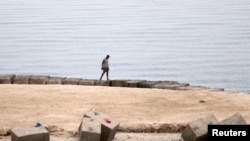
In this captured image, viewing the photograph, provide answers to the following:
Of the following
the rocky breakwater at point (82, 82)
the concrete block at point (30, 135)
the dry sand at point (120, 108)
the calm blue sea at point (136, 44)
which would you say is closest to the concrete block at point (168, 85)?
the rocky breakwater at point (82, 82)

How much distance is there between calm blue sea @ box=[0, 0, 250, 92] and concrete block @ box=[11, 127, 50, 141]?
12894 millimetres

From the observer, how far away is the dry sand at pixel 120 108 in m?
11.9

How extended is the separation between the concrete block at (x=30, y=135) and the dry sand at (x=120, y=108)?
81 cm

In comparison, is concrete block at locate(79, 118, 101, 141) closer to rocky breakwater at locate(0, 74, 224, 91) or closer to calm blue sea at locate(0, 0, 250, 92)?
rocky breakwater at locate(0, 74, 224, 91)

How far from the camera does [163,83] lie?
18.6m

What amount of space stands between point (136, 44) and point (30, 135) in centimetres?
2580

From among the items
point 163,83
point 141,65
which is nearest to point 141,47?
point 141,65

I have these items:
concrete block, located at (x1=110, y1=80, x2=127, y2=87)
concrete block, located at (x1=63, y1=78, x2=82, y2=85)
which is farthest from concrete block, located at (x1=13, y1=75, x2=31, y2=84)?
concrete block, located at (x1=110, y1=80, x2=127, y2=87)

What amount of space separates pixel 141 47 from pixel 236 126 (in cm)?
2461

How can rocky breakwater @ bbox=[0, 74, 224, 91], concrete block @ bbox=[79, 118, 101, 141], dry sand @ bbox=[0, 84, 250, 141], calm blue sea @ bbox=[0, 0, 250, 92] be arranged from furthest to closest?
calm blue sea @ bbox=[0, 0, 250, 92] → rocky breakwater @ bbox=[0, 74, 224, 91] → dry sand @ bbox=[0, 84, 250, 141] → concrete block @ bbox=[79, 118, 101, 141]

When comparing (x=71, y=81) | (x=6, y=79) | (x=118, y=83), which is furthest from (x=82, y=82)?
(x=6, y=79)

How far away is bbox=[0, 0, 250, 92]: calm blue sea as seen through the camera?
26625 mm

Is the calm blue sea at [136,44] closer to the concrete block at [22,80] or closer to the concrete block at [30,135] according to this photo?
the concrete block at [22,80]

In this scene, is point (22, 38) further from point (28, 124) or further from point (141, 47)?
point (28, 124)
